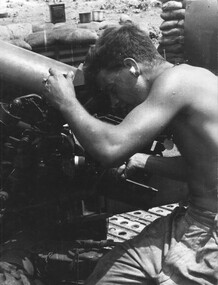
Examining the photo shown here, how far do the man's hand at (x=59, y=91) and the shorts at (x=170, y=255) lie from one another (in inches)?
30.7

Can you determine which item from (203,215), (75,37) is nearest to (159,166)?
(203,215)

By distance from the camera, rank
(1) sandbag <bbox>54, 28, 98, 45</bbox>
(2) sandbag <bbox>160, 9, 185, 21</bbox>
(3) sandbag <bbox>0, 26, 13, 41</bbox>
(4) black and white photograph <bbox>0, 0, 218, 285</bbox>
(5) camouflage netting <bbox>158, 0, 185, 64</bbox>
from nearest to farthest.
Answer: (4) black and white photograph <bbox>0, 0, 218, 285</bbox> → (1) sandbag <bbox>54, 28, 98, 45</bbox> → (3) sandbag <bbox>0, 26, 13, 41</bbox> → (5) camouflage netting <bbox>158, 0, 185, 64</bbox> → (2) sandbag <bbox>160, 9, 185, 21</bbox>

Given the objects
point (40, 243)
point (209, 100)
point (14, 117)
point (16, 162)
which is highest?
point (209, 100)

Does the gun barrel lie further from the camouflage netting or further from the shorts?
the camouflage netting

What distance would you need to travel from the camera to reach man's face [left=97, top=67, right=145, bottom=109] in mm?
2557

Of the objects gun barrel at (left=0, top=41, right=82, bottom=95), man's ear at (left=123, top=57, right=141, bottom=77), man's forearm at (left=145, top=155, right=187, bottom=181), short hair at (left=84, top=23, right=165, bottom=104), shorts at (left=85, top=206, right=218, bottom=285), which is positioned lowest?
shorts at (left=85, top=206, right=218, bottom=285)

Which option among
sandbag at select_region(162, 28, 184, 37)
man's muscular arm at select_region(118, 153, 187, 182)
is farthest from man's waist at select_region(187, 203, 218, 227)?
sandbag at select_region(162, 28, 184, 37)

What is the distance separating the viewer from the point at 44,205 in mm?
3371

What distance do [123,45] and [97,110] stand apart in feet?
2.09

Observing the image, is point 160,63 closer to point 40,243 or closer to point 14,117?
point 14,117

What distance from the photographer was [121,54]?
8.36 feet

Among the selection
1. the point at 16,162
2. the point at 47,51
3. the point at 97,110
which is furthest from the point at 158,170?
the point at 47,51

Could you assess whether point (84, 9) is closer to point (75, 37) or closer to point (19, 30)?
point (19, 30)

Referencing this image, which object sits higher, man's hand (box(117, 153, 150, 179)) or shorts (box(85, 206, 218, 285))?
man's hand (box(117, 153, 150, 179))
